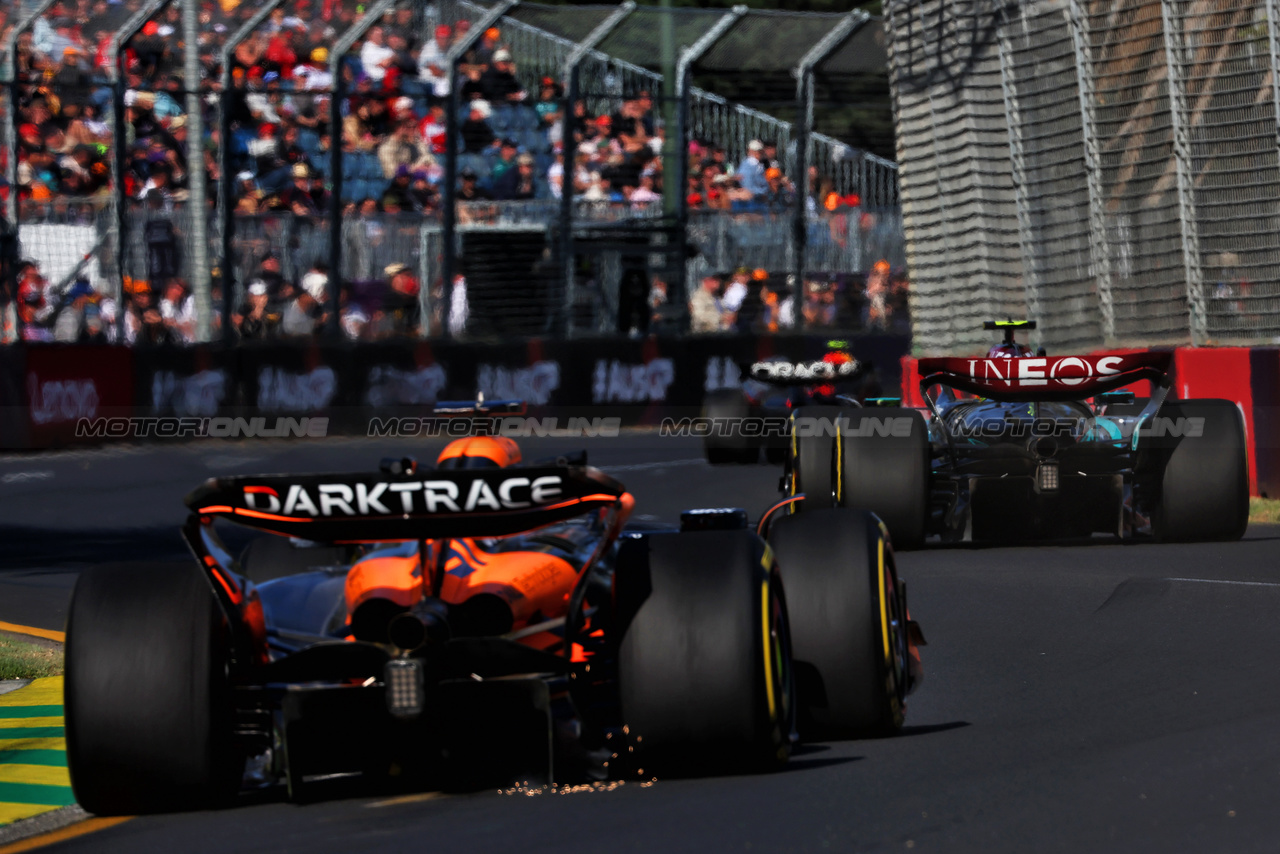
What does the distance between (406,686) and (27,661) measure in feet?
13.5

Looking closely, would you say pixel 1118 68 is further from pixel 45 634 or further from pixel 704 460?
pixel 45 634

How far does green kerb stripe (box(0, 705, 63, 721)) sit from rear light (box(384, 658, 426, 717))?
2919mm

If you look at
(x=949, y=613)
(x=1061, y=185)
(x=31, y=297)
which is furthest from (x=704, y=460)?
(x=949, y=613)

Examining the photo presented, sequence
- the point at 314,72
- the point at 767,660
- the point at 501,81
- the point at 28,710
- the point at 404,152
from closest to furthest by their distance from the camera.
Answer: the point at 767,660 → the point at 28,710 → the point at 404,152 → the point at 501,81 → the point at 314,72

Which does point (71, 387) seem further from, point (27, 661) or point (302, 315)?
point (27, 661)

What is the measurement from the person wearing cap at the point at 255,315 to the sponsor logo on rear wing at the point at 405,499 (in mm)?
16117

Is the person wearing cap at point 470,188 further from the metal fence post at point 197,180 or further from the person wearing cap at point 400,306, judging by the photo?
the metal fence post at point 197,180

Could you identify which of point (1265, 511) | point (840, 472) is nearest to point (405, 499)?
point (840, 472)

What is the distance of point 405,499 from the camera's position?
4953 millimetres

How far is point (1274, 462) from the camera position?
13.1 metres

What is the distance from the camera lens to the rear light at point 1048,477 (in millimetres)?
10844

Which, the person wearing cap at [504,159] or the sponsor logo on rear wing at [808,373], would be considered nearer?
the sponsor logo on rear wing at [808,373]

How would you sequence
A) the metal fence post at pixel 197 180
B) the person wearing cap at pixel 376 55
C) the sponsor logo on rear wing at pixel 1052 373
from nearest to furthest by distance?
the sponsor logo on rear wing at pixel 1052 373
the metal fence post at pixel 197 180
the person wearing cap at pixel 376 55

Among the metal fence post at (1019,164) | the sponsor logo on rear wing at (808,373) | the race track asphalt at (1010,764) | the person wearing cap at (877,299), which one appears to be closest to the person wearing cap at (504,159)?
the person wearing cap at (877,299)
